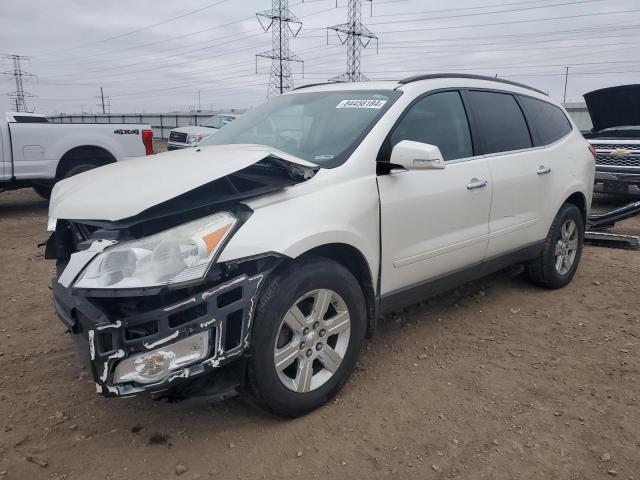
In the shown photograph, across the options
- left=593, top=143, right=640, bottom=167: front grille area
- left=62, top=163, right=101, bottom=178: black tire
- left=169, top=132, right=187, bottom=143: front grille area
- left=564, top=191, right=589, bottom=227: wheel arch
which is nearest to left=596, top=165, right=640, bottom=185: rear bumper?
left=593, top=143, right=640, bottom=167: front grille area

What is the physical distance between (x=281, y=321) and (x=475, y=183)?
184 cm

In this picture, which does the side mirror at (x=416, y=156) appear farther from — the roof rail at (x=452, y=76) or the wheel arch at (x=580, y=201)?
the wheel arch at (x=580, y=201)

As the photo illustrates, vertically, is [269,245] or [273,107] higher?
[273,107]

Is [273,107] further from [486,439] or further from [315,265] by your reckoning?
[486,439]

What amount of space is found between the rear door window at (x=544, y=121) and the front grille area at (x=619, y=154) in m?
4.57

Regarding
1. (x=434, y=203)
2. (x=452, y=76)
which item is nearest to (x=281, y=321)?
(x=434, y=203)

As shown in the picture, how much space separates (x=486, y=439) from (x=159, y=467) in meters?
1.55

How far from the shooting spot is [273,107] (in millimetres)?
3967

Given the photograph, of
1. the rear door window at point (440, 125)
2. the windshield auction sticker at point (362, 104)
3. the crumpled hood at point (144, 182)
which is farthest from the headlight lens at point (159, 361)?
the windshield auction sticker at point (362, 104)

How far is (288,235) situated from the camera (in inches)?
98.6

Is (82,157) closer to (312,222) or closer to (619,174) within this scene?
(312,222)

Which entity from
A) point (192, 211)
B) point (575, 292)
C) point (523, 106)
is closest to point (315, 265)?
point (192, 211)

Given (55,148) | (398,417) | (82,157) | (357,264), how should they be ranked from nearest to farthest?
(398,417), (357,264), (55,148), (82,157)

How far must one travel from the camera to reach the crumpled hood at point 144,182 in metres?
2.32
